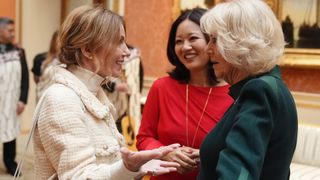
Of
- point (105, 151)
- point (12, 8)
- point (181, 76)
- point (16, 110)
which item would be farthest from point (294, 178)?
point (12, 8)

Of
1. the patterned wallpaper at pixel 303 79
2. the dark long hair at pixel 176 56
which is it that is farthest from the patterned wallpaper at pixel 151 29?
the dark long hair at pixel 176 56

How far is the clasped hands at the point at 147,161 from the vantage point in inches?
53.0

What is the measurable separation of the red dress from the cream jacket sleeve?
54 centimetres

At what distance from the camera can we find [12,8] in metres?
7.00

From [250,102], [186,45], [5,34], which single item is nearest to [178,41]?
[186,45]

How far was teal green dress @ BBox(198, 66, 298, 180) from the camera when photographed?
3.74ft

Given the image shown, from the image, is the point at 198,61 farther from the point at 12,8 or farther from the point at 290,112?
the point at 12,8

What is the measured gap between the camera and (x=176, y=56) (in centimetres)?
212

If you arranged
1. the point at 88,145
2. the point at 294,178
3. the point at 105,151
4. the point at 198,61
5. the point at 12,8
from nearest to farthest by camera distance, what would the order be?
the point at 88,145, the point at 105,151, the point at 198,61, the point at 294,178, the point at 12,8

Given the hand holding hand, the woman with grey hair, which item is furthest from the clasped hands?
the hand holding hand

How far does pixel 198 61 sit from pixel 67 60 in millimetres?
667

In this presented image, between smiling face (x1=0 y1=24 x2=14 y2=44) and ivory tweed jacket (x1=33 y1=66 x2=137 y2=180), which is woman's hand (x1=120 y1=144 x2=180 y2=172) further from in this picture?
smiling face (x1=0 y1=24 x2=14 y2=44)

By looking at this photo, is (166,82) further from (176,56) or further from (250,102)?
(250,102)

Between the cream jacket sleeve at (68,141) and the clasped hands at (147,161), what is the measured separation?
28mm
